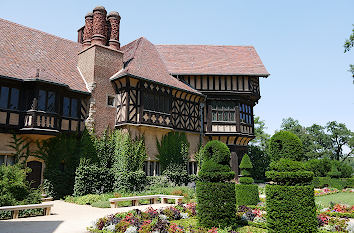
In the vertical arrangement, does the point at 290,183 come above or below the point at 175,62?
below

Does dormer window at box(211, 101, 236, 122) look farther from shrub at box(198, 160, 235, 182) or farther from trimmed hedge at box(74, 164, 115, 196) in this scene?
shrub at box(198, 160, 235, 182)

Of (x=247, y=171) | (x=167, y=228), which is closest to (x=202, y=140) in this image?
(x=247, y=171)

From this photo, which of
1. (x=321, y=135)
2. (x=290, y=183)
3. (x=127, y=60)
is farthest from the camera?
(x=321, y=135)

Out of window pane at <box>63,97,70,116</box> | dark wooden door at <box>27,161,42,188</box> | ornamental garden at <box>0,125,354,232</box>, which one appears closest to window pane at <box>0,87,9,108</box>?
ornamental garden at <box>0,125,354,232</box>

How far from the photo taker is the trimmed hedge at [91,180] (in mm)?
15328

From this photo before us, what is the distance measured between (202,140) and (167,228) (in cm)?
1395

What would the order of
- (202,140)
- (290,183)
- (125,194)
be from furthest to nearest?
(202,140)
(125,194)
(290,183)

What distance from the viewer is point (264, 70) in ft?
72.8

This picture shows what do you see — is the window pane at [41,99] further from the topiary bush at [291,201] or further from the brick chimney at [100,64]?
the topiary bush at [291,201]

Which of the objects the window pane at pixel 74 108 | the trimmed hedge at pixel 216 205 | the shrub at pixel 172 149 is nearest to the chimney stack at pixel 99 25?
the window pane at pixel 74 108

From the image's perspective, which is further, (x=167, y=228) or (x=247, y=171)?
(x=247, y=171)

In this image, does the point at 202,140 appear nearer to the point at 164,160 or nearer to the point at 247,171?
the point at 164,160

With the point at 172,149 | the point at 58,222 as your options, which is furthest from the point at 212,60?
the point at 58,222

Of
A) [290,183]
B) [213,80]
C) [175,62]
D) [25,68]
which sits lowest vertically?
[290,183]
